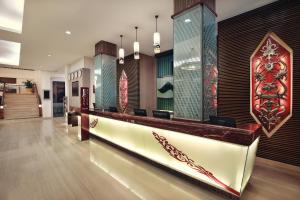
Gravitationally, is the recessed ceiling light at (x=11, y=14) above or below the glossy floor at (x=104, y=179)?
above

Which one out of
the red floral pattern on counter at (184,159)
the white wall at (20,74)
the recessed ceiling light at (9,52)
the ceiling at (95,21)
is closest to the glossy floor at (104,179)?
the red floral pattern on counter at (184,159)

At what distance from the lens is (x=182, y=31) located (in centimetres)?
319

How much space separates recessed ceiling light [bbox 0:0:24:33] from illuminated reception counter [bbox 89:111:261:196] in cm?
434

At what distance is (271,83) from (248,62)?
27.6 inches

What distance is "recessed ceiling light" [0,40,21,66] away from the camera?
7.10 meters

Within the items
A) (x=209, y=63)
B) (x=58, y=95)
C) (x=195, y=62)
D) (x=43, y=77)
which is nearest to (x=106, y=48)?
(x=195, y=62)

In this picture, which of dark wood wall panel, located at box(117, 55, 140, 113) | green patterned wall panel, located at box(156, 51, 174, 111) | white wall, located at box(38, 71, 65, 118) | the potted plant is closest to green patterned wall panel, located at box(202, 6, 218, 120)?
green patterned wall panel, located at box(156, 51, 174, 111)

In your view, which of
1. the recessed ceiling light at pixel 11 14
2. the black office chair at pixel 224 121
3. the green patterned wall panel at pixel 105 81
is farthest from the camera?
the green patterned wall panel at pixel 105 81

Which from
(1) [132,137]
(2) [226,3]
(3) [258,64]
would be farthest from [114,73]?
(3) [258,64]

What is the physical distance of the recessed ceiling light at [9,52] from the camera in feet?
23.3

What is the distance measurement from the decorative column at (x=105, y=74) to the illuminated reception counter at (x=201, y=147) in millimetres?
2380

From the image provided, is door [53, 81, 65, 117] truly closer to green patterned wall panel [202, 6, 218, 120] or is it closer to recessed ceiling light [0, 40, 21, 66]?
recessed ceiling light [0, 40, 21, 66]

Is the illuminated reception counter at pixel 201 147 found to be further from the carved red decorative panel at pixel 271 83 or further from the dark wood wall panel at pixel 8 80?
the dark wood wall panel at pixel 8 80

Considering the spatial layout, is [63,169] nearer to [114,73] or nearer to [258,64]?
[114,73]
